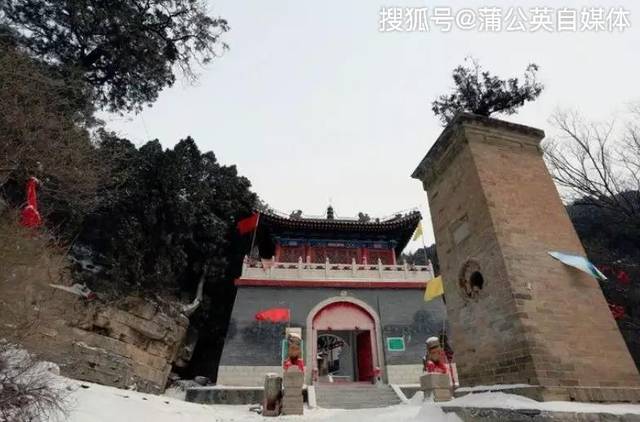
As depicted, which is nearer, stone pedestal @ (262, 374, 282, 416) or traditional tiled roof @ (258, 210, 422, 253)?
stone pedestal @ (262, 374, 282, 416)

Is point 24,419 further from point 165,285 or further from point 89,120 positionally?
point 165,285

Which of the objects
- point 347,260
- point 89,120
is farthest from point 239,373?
point 89,120

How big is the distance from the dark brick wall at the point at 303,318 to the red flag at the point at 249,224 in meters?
3.13

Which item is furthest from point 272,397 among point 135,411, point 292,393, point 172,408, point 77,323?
point 77,323

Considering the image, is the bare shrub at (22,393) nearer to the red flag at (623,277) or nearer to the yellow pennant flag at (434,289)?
the yellow pennant flag at (434,289)

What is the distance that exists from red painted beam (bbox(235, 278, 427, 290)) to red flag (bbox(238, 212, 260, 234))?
2791 millimetres

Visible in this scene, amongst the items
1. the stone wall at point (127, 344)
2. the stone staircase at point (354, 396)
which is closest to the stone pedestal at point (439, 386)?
the stone staircase at point (354, 396)

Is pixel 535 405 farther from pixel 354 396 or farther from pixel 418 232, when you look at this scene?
pixel 418 232

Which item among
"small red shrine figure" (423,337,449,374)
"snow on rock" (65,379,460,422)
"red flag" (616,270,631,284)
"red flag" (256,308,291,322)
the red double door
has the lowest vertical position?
"snow on rock" (65,379,460,422)

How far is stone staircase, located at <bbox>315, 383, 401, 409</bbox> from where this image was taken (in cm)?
1123

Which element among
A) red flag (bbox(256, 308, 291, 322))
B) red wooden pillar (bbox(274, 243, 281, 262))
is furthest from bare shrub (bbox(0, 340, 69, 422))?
red wooden pillar (bbox(274, 243, 281, 262))

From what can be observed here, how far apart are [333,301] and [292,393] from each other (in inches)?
300

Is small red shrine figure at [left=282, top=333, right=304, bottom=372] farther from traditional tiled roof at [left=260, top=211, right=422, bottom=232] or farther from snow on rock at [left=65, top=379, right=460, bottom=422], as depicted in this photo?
traditional tiled roof at [left=260, top=211, right=422, bottom=232]

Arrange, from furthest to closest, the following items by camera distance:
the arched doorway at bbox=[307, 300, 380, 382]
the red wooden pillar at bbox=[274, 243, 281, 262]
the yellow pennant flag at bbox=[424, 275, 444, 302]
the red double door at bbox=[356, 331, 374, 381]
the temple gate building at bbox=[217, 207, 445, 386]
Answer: the red wooden pillar at bbox=[274, 243, 281, 262] < the arched doorway at bbox=[307, 300, 380, 382] < the red double door at bbox=[356, 331, 374, 381] < the temple gate building at bbox=[217, 207, 445, 386] < the yellow pennant flag at bbox=[424, 275, 444, 302]
